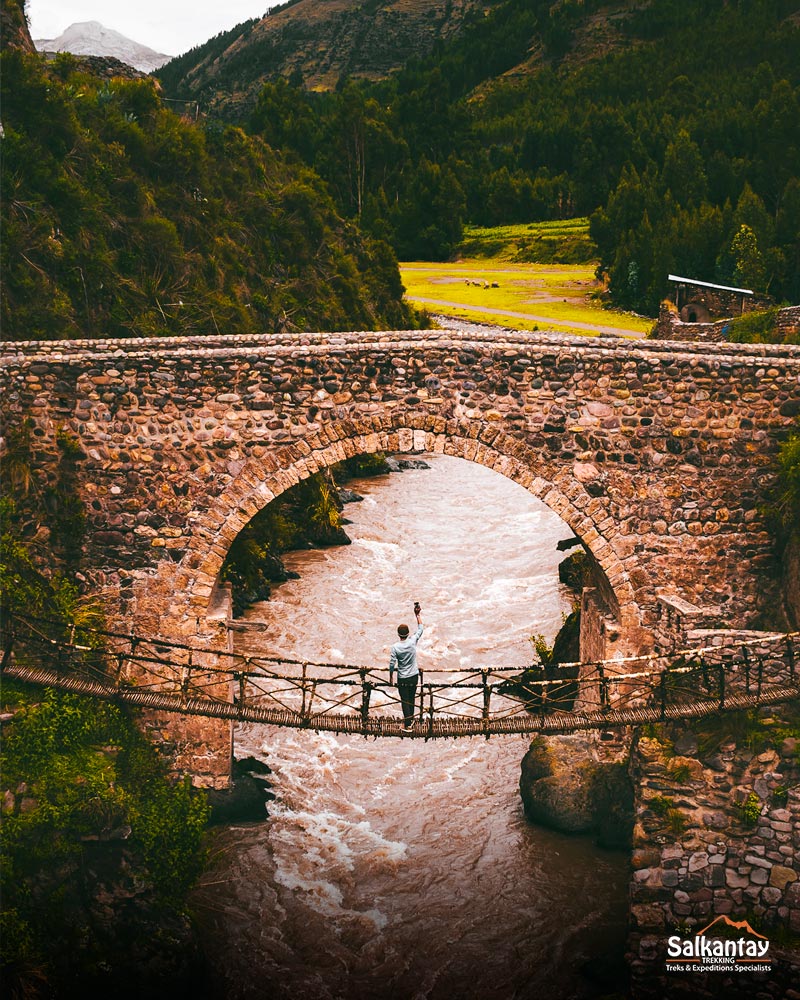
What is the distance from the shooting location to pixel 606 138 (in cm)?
6072

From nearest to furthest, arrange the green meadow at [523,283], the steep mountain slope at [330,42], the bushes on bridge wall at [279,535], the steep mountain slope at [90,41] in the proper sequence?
the bushes on bridge wall at [279,535] < the green meadow at [523,283] < the steep mountain slope at [90,41] < the steep mountain slope at [330,42]

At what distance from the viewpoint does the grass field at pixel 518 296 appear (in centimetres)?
3225

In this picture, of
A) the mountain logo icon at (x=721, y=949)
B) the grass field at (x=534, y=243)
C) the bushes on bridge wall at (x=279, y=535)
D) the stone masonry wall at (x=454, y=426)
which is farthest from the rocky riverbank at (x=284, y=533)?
the grass field at (x=534, y=243)

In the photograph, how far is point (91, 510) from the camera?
13031 mm

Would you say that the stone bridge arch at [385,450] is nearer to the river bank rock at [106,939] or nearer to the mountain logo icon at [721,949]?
the river bank rock at [106,939]

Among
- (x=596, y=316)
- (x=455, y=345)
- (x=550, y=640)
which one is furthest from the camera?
(x=596, y=316)

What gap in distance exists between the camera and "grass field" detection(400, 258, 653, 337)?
106 feet

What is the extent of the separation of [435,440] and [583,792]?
4.76 metres

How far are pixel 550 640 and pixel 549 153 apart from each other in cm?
5437

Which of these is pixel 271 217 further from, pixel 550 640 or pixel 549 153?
pixel 549 153

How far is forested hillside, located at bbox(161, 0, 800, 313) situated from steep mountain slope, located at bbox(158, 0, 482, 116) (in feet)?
80.3

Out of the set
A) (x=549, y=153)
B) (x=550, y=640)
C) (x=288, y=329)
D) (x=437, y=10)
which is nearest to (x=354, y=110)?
(x=549, y=153)

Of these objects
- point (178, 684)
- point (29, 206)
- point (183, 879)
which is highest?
point (29, 206)

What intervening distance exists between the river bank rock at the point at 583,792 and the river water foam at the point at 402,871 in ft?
0.84
